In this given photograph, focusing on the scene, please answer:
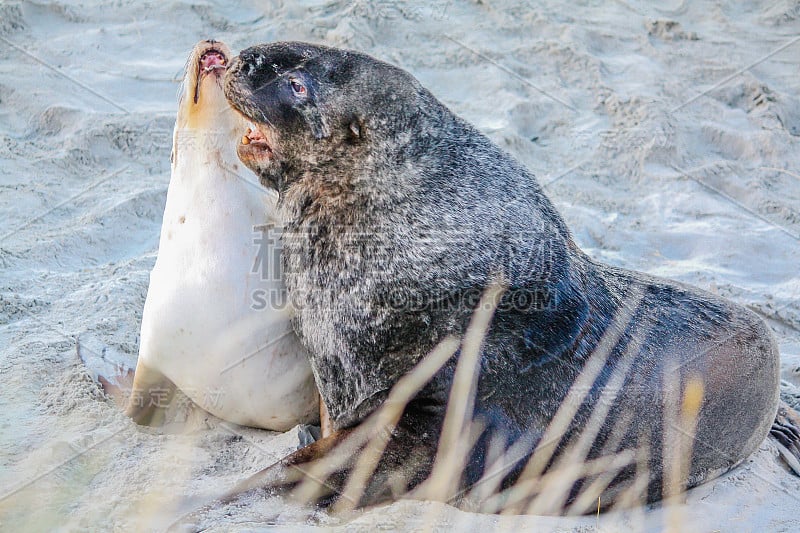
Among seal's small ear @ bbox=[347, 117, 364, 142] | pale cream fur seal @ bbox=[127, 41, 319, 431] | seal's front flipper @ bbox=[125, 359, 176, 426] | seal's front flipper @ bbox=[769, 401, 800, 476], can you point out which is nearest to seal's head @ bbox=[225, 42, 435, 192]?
seal's small ear @ bbox=[347, 117, 364, 142]

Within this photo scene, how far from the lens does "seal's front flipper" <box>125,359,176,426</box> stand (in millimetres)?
3254

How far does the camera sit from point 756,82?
687 cm

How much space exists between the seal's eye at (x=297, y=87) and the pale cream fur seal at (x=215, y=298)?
0.86 feet

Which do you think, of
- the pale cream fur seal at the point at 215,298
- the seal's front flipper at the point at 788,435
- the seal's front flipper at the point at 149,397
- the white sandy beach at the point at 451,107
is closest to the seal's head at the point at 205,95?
the pale cream fur seal at the point at 215,298

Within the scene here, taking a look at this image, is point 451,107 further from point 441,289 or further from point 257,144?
point 441,289

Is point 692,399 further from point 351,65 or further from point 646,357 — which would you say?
point 351,65

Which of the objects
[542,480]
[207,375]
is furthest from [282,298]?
[542,480]

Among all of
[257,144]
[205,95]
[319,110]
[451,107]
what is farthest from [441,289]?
[451,107]

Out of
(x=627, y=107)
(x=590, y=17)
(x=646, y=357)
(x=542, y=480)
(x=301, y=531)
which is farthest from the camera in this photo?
(x=590, y=17)

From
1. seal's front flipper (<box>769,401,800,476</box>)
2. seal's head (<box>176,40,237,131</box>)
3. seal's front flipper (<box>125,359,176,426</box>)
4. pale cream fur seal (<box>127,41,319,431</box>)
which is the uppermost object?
seal's head (<box>176,40,237,131</box>)

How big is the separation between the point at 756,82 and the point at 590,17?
153 cm

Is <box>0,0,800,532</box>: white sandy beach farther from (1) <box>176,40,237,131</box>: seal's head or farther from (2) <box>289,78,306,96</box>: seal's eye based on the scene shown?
(2) <box>289,78,306,96</box>: seal's eye

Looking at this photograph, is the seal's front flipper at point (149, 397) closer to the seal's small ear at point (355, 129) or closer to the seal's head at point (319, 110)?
the seal's head at point (319, 110)

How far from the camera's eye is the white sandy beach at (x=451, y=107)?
2943 mm
